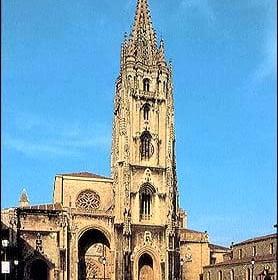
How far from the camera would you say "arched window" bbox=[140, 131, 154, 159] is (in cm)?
6238

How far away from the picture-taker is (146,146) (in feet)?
206

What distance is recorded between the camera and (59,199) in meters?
62.7

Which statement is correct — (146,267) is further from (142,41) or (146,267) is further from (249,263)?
(142,41)

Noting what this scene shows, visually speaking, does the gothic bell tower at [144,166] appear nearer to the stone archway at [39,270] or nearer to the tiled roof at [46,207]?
the tiled roof at [46,207]

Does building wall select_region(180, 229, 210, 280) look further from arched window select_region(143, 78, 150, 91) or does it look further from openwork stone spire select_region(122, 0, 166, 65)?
openwork stone spire select_region(122, 0, 166, 65)

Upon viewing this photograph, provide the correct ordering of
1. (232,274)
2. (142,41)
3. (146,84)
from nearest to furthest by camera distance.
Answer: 1. (232,274)
2. (146,84)
3. (142,41)

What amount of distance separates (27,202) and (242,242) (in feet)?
80.1

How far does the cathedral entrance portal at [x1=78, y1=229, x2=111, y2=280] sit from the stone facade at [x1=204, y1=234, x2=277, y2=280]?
12.5 metres

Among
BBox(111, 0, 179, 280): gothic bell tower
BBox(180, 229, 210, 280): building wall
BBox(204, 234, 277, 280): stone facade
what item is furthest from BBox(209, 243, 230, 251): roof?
BBox(111, 0, 179, 280): gothic bell tower

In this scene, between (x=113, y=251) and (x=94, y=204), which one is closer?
(x=113, y=251)

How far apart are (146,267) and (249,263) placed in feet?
32.5

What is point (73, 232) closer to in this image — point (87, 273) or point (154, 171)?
point (87, 273)

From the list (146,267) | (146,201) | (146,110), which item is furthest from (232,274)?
(146,110)

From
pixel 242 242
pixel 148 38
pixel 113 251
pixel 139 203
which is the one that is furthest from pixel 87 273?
pixel 148 38
